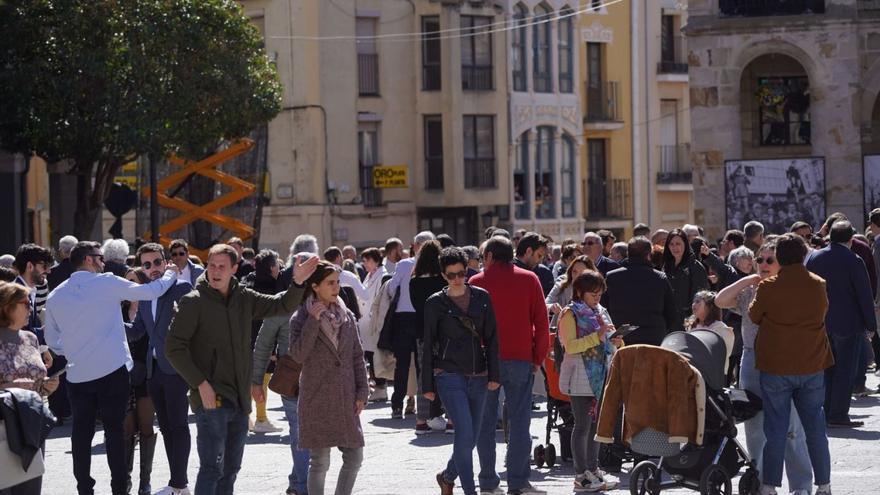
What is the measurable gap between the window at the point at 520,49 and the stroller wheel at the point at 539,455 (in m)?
37.2

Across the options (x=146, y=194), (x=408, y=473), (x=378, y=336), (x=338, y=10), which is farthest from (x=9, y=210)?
(x=408, y=473)

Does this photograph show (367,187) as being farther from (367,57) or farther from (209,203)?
(209,203)

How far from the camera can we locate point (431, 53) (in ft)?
156

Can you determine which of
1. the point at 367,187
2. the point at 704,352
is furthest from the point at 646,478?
the point at 367,187

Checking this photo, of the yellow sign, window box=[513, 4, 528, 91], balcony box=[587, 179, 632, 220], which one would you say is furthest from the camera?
balcony box=[587, 179, 632, 220]

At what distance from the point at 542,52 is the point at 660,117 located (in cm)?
621

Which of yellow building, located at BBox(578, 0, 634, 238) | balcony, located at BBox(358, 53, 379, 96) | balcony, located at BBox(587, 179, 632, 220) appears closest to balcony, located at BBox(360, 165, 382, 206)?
balcony, located at BBox(358, 53, 379, 96)

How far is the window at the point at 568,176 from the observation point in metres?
52.6

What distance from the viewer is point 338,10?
45000 millimetres

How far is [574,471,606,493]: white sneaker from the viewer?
12320 millimetres

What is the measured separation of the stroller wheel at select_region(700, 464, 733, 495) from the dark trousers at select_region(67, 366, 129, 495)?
13.3 ft

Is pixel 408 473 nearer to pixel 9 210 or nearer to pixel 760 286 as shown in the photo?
pixel 760 286

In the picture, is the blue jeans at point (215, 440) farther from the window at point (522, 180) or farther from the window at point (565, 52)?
the window at point (565, 52)

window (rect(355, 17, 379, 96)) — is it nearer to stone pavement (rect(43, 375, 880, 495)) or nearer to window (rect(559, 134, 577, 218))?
window (rect(559, 134, 577, 218))
